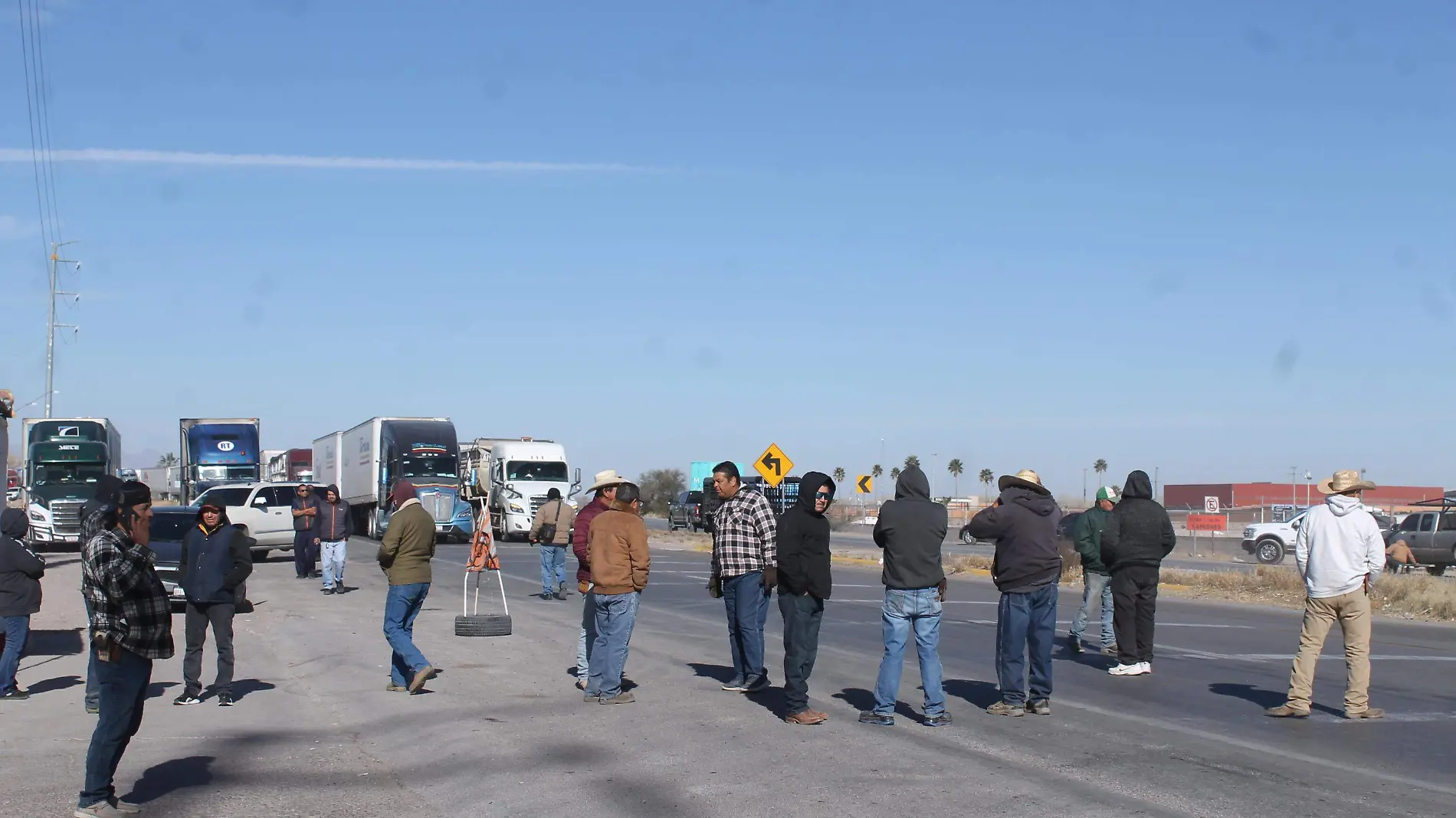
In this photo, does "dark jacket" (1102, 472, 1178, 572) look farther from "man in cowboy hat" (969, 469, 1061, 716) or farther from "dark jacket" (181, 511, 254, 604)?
"dark jacket" (181, 511, 254, 604)

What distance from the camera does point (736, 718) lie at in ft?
33.9

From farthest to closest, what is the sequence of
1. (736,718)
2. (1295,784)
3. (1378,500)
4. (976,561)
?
1. (1378,500)
2. (976,561)
3. (736,718)
4. (1295,784)

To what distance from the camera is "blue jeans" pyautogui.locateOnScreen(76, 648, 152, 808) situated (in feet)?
22.9

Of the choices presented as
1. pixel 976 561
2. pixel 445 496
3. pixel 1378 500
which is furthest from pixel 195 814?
pixel 1378 500

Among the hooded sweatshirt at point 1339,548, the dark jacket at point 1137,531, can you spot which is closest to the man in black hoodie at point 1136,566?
the dark jacket at point 1137,531

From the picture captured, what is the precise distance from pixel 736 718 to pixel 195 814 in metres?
4.35

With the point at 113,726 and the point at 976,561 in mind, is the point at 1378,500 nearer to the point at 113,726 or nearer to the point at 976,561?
the point at 976,561

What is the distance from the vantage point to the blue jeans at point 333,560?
2219 centimetres

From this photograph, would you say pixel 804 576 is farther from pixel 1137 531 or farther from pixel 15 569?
pixel 15 569

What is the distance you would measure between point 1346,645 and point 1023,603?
2.69 metres

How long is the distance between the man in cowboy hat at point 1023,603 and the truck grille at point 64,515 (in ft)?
104

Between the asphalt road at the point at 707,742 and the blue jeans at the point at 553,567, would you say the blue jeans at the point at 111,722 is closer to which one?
the asphalt road at the point at 707,742

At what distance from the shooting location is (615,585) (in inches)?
428

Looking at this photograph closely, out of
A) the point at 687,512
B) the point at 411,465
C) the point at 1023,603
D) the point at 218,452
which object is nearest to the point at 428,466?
the point at 411,465
